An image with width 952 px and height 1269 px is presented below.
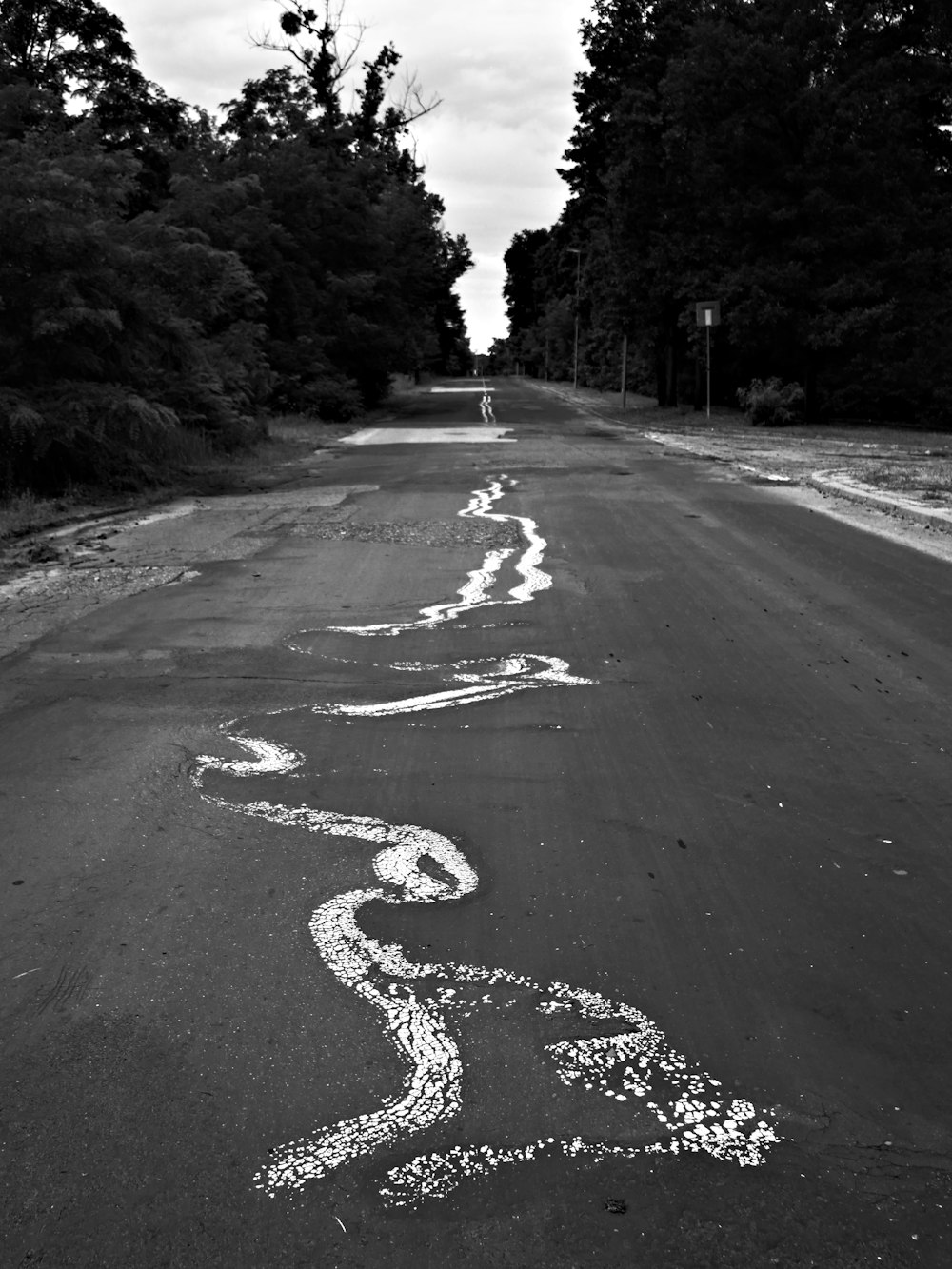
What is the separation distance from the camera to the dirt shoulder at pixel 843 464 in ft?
41.9

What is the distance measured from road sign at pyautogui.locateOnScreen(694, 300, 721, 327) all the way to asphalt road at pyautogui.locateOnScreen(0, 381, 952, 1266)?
889 inches

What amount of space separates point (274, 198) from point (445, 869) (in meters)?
34.5

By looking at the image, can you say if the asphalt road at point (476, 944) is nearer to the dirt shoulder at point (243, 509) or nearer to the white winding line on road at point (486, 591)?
the white winding line on road at point (486, 591)

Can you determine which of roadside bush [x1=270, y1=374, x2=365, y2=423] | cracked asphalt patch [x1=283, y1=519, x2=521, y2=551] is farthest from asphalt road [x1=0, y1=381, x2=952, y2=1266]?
roadside bush [x1=270, y1=374, x2=365, y2=423]

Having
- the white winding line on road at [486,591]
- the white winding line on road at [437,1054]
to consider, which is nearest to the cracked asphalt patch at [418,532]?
the white winding line on road at [486,591]

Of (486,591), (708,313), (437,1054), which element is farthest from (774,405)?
→ (437,1054)

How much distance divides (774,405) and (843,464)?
11630 mm

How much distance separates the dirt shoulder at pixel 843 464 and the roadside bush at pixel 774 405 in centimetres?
46

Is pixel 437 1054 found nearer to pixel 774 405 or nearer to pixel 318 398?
pixel 774 405

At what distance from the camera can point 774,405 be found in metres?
30.5

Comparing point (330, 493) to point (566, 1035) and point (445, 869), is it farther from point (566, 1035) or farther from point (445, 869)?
point (566, 1035)

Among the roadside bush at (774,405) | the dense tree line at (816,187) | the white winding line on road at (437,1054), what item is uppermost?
the dense tree line at (816,187)

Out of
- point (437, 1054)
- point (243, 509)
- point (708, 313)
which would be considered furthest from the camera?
point (708, 313)

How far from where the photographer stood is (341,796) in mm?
4566
